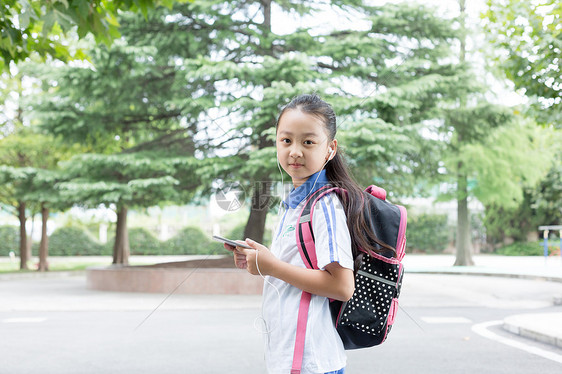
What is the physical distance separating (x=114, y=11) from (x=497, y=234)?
33.9m

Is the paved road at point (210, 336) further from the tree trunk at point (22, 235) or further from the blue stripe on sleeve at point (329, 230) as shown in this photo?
the tree trunk at point (22, 235)

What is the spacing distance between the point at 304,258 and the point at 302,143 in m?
0.38

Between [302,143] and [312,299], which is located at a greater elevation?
[302,143]

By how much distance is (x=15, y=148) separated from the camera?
19.1m

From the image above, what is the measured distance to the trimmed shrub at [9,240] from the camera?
3209cm

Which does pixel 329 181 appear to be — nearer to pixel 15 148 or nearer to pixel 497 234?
pixel 15 148

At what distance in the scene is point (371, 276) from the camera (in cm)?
190

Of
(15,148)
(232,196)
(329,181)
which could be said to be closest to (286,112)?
(329,181)

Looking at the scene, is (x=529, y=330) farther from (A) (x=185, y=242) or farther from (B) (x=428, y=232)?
(B) (x=428, y=232)

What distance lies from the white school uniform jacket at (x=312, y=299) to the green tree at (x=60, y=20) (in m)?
3.27

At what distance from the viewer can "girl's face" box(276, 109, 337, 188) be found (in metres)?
1.95

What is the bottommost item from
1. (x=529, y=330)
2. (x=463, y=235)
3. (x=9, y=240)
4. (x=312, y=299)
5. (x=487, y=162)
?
(x=9, y=240)

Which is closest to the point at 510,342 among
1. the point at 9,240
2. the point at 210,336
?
the point at 210,336

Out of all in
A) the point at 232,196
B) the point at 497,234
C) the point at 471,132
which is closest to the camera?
the point at 232,196
